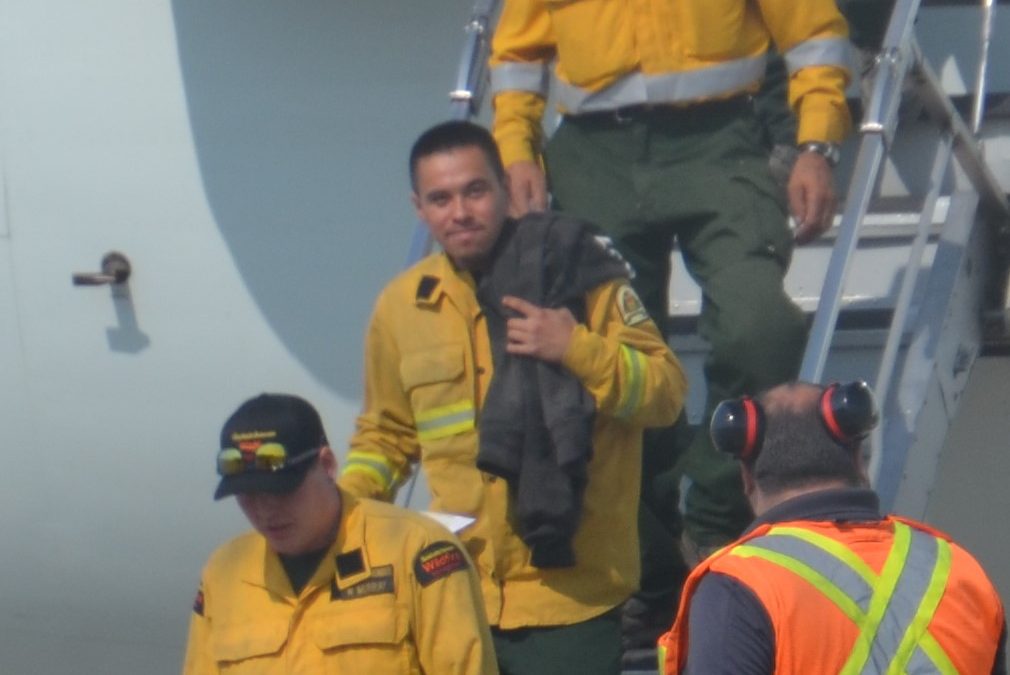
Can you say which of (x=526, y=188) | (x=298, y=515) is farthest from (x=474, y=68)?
(x=298, y=515)

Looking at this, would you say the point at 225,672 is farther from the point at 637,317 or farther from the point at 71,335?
the point at 71,335

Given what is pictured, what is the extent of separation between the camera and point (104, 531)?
15.8 feet

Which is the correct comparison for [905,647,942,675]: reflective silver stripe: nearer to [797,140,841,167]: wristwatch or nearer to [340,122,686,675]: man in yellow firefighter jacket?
[340,122,686,675]: man in yellow firefighter jacket

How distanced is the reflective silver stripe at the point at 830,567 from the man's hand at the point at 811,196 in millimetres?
1418

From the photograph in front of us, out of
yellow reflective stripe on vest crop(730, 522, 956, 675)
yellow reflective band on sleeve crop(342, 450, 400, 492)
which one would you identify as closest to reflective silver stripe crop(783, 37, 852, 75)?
yellow reflective band on sleeve crop(342, 450, 400, 492)

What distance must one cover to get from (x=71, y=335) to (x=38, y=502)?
1.60 ft

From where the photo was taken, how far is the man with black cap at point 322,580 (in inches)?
104

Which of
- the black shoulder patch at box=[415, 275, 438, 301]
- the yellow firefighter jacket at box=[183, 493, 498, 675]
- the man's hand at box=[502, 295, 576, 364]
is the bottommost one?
the yellow firefighter jacket at box=[183, 493, 498, 675]

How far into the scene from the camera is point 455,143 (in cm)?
321

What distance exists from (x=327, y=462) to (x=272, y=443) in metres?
0.12

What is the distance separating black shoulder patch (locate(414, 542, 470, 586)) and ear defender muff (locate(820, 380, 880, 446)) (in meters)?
0.71

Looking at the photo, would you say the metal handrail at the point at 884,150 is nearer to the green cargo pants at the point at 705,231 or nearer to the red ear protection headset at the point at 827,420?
the green cargo pants at the point at 705,231

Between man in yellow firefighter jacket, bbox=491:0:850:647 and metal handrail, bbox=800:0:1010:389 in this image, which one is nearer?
metal handrail, bbox=800:0:1010:389

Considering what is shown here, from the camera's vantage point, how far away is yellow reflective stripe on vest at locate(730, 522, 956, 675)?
2.09 meters
